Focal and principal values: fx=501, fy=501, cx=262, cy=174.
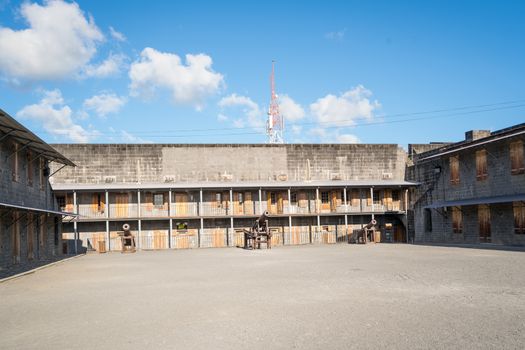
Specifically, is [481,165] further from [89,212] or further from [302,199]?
[89,212]

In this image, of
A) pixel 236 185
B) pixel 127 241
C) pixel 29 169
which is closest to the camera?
pixel 29 169

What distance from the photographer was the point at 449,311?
831cm

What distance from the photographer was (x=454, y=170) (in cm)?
2895

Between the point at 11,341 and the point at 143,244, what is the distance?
26.3 m

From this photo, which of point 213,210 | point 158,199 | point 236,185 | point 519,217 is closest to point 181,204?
point 158,199

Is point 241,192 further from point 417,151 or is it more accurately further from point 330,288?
point 330,288

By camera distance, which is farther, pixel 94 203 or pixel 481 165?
pixel 94 203

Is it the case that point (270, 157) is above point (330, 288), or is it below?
above

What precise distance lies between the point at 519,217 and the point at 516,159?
273 centimetres

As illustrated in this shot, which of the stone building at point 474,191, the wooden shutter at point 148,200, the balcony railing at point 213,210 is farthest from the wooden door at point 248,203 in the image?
the stone building at point 474,191

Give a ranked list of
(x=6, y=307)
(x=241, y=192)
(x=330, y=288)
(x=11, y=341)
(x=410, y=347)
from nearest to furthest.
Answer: (x=410, y=347) < (x=11, y=341) < (x=6, y=307) < (x=330, y=288) < (x=241, y=192)

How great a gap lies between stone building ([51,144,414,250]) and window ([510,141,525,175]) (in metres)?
10.3

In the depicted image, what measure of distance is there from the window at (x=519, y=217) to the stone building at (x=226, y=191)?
10.7 metres

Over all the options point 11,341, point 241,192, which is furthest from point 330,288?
point 241,192
